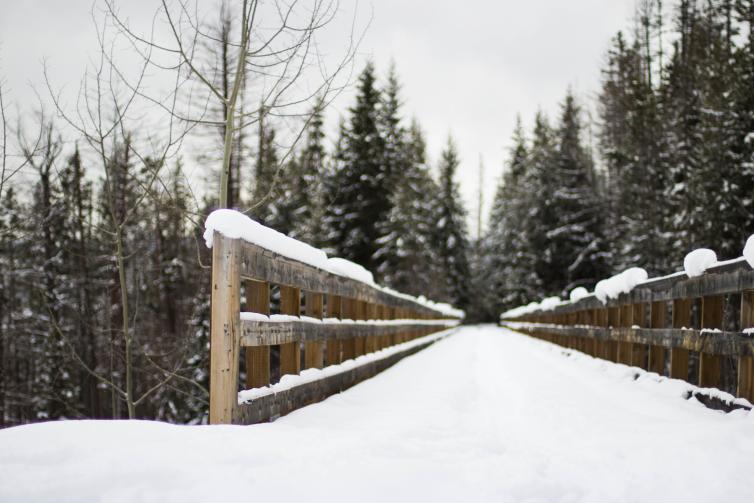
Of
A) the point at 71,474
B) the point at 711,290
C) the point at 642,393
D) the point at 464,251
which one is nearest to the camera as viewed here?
the point at 71,474

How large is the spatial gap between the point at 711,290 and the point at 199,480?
3.81 metres

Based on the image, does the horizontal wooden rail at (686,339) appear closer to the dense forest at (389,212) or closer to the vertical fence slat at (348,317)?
the vertical fence slat at (348,317)

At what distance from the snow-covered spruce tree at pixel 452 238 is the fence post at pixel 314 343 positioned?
37699 mm

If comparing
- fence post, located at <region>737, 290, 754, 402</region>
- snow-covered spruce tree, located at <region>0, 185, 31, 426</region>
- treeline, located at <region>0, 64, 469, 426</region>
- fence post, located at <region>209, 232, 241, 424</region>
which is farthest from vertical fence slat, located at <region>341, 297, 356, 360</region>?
snow-covered spruce tree, located at <region>0, 185, 31, 426</region>

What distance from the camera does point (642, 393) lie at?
5102mm

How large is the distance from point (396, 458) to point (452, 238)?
136ft

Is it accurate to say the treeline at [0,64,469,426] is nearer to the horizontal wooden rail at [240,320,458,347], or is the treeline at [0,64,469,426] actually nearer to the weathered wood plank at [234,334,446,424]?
the horizontal wooden rail at [240,320,458,347]

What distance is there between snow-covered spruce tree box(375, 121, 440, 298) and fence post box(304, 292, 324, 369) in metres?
24.4

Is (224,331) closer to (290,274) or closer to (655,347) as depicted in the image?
(290,274)

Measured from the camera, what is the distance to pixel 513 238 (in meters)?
42.7

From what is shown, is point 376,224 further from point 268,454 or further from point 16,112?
point 268,454

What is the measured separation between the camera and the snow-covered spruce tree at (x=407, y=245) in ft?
97.1

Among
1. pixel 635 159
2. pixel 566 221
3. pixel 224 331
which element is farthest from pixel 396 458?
pixel 566 221

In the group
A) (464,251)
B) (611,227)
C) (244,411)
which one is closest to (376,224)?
(611,227)
